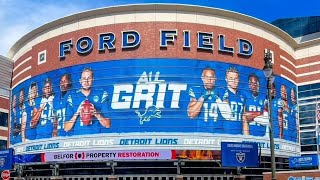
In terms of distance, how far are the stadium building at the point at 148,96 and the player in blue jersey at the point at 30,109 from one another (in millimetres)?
144

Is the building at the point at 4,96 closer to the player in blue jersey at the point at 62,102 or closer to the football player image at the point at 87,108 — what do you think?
the player in blue jersey at the point at 62,102

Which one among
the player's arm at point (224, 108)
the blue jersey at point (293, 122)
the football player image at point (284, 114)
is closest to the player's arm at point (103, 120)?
the player's arm at point (224, 108)

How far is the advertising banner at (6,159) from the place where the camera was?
186 feet

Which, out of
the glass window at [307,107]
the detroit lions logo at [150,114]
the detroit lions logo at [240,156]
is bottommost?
the detroit lions logo at [240,156]

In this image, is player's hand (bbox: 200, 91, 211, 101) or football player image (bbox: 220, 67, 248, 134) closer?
player's hand (bbox: 200, 91, 211, 101)

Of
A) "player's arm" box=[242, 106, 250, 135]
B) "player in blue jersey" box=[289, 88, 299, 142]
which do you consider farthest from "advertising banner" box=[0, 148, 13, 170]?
"player in blue jersey" box=[289, 88, 299, 142]

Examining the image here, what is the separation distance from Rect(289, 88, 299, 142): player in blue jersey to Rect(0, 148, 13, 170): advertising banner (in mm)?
35829

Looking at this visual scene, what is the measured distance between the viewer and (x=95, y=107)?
5441cm

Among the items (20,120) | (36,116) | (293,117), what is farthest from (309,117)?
(20,120)

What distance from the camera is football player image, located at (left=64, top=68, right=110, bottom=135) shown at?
53.8m

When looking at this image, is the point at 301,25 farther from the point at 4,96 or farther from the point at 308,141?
the point at 4,96

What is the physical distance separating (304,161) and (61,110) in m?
29.0

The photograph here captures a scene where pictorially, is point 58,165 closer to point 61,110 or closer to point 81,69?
point 61,110

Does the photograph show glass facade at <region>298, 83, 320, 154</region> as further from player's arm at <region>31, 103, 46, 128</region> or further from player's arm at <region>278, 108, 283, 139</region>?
player's arm at <region>31, 103, 46, 128</region>
